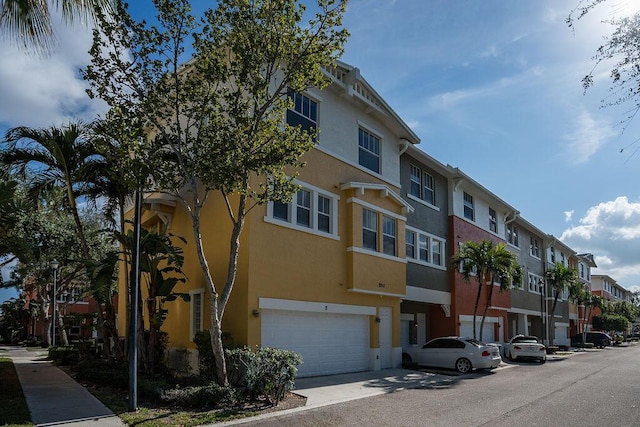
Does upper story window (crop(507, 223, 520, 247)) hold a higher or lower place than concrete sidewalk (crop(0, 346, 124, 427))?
higher

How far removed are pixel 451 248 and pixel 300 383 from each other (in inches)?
594

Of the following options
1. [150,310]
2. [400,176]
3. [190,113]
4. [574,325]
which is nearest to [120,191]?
[150,310]

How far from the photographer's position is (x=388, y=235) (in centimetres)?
2095

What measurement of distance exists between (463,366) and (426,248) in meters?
6.56

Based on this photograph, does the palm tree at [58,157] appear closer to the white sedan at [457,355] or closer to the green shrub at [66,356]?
the green shrub at [66,356]

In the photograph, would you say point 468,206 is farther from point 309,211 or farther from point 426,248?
point 309,211

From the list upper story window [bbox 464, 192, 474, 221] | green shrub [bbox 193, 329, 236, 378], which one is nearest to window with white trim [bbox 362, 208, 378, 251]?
green shrub [bbox 193, 329, 236, 378]

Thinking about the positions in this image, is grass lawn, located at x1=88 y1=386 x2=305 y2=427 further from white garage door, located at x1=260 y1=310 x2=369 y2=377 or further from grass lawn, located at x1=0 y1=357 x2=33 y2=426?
white garage door, located at x1=260 y1=310 x2=369 y2=377

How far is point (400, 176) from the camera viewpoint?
24.3 metres

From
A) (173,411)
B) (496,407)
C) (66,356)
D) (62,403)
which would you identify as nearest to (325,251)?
(496,407)

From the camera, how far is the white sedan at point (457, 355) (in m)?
21.1

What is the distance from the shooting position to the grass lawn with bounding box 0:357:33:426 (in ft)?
31.0

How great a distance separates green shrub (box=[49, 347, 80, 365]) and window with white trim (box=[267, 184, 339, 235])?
9474mm

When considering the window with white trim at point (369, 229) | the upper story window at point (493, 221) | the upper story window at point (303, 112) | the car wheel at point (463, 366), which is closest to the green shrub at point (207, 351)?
the window with white trim at point (369, 229)
